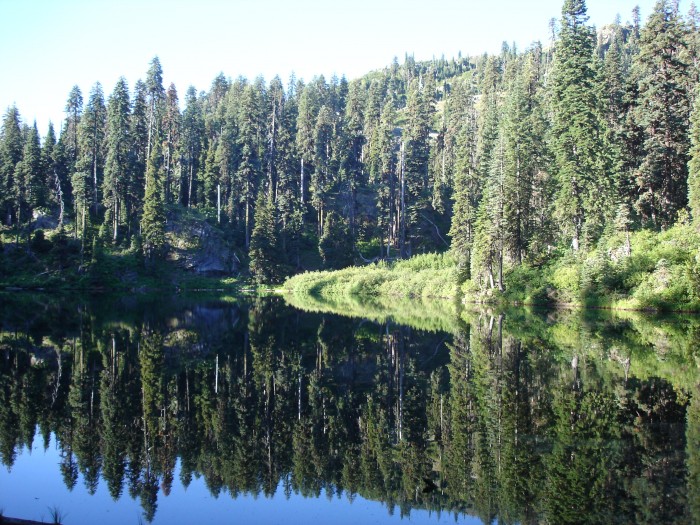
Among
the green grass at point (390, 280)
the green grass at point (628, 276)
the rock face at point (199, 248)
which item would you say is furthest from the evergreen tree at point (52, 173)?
the green grass at point (628, 276)

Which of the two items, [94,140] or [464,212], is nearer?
[464,212]

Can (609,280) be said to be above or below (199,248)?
below

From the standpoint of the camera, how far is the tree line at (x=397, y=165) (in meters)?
52.0

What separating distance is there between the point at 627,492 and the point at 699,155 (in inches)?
1612

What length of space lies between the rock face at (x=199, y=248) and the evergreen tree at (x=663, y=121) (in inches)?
2034

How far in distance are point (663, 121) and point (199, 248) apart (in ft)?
185

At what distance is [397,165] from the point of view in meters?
92.3

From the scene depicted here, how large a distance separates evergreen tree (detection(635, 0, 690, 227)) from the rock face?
51.7 metres

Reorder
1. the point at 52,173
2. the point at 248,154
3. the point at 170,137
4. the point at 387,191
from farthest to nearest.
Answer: the point at 170,137, the point at 387,191, the point at 52,173, the point at 248,154

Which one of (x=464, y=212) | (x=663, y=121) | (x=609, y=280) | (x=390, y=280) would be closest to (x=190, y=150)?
(x=390, y=280)

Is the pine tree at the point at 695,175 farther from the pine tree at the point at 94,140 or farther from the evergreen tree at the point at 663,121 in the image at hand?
the pine tree at the point at 94,140

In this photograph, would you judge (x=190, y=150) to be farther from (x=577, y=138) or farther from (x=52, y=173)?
(x=577, y=138)

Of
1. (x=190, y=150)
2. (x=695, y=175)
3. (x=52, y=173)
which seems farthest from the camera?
(x=190, y=150)

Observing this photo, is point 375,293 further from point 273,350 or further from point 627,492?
point 627,492
